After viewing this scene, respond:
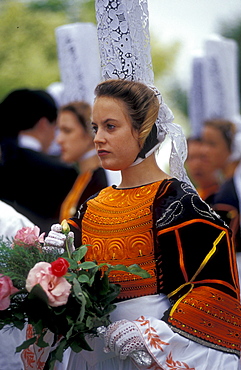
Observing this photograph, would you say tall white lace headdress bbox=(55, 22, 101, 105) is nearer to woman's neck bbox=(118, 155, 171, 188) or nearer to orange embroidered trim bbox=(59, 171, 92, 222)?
orange embroidered trim bbox=(59, 171, 92, 222)

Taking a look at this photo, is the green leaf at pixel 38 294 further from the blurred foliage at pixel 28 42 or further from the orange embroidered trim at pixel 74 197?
the blurred foliage at pixel 28 42

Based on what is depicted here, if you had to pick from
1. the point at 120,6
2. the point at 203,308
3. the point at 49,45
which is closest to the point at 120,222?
the point at 203,308

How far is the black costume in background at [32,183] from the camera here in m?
6.49

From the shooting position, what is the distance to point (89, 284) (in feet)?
9.12

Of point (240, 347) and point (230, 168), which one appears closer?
point (240, 347)

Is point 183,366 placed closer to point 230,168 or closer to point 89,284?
point 89,284

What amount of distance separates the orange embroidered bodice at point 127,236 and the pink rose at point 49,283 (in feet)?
1.37

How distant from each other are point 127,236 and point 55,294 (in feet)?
1.71

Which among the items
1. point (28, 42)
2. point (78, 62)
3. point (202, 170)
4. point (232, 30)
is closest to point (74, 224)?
point (202, 170)

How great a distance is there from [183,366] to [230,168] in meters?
4.47

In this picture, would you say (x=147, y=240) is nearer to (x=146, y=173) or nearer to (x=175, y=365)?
(x=146, y=173)

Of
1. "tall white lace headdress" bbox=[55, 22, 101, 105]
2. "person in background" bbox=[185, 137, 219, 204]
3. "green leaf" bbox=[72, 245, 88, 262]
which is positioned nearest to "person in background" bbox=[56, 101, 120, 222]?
"tall white lace headdress" bbox=[55, 22, 101, 105]

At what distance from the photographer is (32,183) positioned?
6.62 m

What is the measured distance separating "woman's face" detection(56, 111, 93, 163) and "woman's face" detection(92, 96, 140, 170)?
10.4ft
